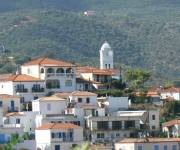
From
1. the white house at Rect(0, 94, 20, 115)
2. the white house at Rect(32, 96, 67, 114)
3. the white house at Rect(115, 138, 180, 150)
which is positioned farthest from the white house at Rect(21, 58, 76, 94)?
the white house at Rect(115, 138, 180, 150)

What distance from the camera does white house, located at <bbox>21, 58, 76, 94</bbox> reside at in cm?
8625

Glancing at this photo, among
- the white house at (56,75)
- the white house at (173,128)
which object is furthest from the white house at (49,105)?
the white house at (173,128)

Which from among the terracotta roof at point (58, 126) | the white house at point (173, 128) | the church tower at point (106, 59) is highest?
the church tower at point (106, 59)

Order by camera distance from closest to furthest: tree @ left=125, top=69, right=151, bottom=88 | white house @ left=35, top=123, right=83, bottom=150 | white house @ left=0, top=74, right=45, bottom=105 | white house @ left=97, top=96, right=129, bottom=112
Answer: white house @ left=35, top=123, right=83, bottom=150 < white house @ left=97, top=96, right=129, bottom=112 < white house @ left=0, top=74, right=45, bottom=105 < tree @ left=125, top=69, right=151, bottom=88

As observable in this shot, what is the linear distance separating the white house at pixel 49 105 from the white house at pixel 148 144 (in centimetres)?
1036

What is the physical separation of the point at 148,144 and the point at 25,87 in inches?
697

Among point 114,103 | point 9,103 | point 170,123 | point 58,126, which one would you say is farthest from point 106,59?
point 58,126

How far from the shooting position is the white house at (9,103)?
3179 inches

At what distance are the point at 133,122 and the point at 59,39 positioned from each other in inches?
4535

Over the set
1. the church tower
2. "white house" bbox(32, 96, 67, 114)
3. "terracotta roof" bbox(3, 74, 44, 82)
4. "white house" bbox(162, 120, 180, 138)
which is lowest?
"white house" bbox(162, 120, 180, 138)

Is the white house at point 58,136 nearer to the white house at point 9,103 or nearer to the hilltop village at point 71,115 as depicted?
the hilltop village at point 71,115

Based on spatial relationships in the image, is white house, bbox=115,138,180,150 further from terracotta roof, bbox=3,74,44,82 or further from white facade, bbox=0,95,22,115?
terracotta roof, bbox=3,74,44,82

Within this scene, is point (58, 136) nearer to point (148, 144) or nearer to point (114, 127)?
point (148, 144)

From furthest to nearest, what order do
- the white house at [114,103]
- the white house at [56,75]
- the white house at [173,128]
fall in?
the white house at [56,75]
the white house at [114,103]
the white house at [173,128]
